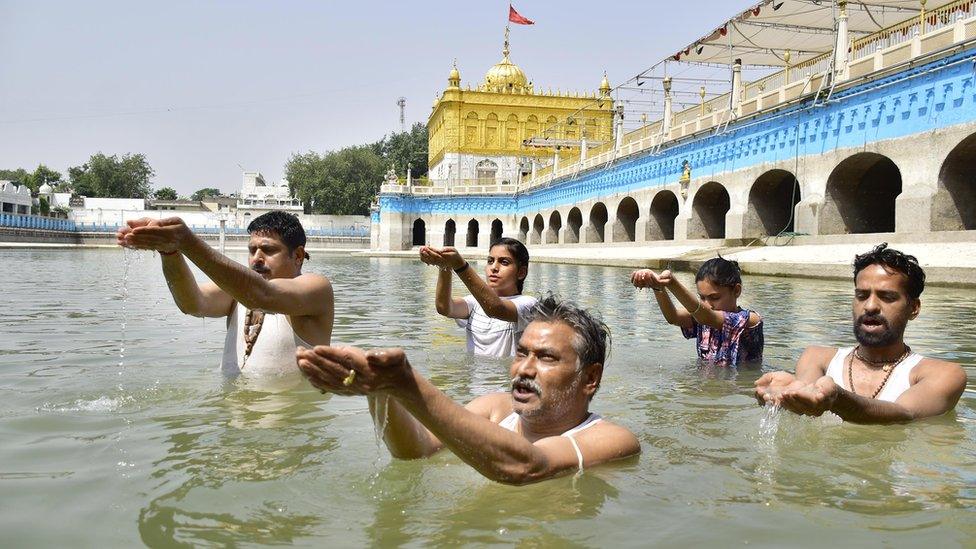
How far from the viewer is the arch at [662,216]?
127 feet

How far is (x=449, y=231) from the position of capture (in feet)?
213

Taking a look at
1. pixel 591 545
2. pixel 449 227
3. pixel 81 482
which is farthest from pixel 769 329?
pixel 449 227

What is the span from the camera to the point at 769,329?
Result: 370 inches

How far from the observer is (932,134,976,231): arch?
1977 cm

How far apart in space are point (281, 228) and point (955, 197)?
2016cm

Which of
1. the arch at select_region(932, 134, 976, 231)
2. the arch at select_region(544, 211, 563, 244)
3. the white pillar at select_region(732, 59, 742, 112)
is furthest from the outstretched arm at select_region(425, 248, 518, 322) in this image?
the arch at select_region(544, 211, 563, 244)

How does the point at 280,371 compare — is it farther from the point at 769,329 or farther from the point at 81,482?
the point at 769,329

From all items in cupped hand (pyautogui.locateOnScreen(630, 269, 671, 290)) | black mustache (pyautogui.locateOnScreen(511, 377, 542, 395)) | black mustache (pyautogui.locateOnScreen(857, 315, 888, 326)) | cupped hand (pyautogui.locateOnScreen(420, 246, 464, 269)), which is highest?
cupped hand (pyautogui.locateOnScreen(420, 246, 464, 269))

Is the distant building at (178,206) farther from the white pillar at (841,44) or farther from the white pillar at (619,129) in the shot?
the white pillar at (841,44)

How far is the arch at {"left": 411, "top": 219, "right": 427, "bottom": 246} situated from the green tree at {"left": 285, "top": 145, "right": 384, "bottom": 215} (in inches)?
449

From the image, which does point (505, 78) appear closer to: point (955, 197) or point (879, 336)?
point (955, 197)

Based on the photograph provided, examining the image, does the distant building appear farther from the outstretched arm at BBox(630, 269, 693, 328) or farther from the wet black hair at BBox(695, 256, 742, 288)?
the wet black hair at BBox(695, 256, 742, 288)

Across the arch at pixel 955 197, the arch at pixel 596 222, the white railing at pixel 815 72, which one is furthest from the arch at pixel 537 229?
the arch at pixel 955 197

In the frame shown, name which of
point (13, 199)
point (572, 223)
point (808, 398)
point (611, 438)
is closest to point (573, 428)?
point (611, 438)
